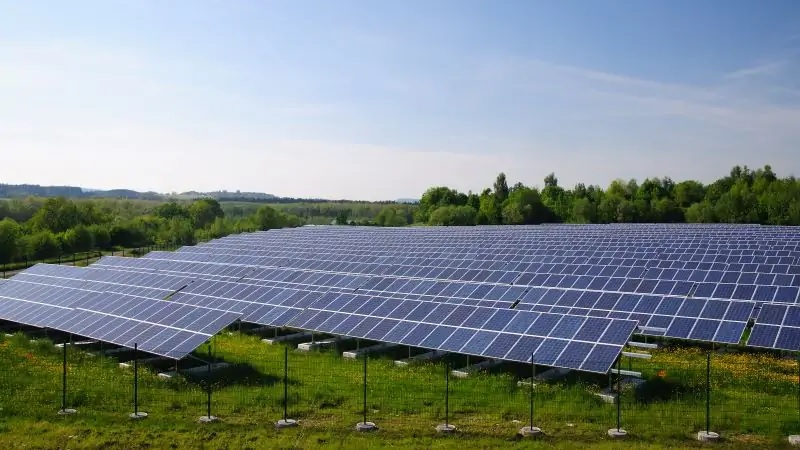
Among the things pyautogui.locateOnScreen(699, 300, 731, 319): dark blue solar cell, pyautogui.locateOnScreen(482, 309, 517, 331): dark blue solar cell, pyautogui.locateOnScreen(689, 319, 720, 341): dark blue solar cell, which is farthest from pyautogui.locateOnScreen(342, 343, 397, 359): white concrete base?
pyautogui.locateOnScreen(699, 300, 731, 319): dark blue solar cell

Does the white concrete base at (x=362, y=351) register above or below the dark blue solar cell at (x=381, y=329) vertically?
below

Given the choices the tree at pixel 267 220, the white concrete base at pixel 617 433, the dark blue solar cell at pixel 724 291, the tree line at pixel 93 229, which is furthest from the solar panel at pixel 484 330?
the tree at pixel 267 220

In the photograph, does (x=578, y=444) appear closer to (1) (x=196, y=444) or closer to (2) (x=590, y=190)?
(1) (x=196, y=444)

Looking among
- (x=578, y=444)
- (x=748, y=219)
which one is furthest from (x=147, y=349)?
(x=748, y=219)

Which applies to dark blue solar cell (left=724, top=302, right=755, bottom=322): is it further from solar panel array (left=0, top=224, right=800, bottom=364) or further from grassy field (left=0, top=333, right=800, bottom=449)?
grassy field (left=0, top=333, right=800, bottom=449)

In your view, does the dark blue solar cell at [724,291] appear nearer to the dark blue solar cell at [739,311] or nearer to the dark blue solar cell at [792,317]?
the dark blue solar cell at [739,311]
